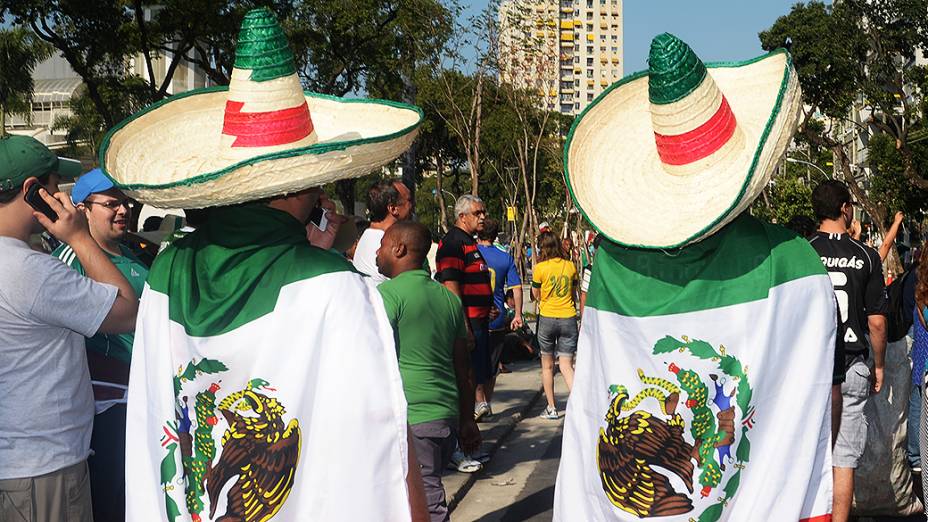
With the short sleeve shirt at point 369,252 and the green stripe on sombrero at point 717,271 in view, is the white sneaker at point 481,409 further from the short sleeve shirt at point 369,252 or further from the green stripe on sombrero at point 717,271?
the green stripe on sombrero at point 717,271

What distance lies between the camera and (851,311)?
19.5ft

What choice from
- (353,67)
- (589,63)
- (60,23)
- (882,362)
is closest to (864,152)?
(353,67)

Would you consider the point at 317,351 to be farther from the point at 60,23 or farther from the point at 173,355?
the point at 60,23

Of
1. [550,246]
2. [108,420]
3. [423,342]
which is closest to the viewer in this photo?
[108,420]

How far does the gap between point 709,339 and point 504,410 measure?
7.75 metres

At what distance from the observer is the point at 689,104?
3195 millimetres

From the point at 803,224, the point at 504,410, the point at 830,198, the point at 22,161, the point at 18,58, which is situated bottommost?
the point at 504,410

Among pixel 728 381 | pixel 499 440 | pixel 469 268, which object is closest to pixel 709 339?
pixel 728 381

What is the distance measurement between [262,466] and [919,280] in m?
3.64

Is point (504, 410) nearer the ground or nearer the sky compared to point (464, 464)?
nearer the ground

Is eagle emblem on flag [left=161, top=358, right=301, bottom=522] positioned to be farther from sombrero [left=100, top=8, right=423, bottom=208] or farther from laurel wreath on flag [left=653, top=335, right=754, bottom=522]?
laurel wreath on flag [left=653, top=335, right=754, bottom=522]

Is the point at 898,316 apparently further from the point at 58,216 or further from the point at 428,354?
the point at 58,216

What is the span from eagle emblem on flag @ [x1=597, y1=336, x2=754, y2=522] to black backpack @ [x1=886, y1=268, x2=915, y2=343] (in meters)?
3.69

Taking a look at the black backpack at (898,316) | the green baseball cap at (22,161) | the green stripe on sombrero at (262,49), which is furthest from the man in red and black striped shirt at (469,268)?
the green stripe on sombrero at (262,49)
